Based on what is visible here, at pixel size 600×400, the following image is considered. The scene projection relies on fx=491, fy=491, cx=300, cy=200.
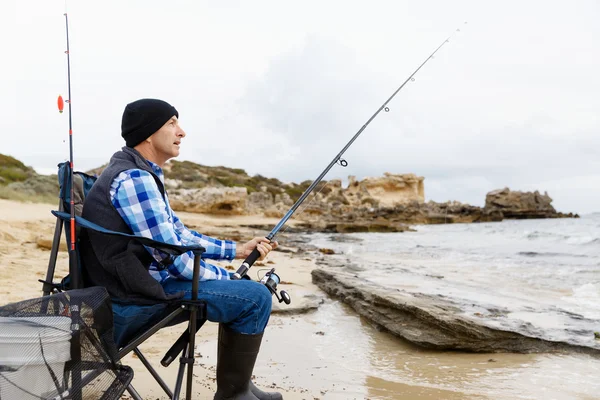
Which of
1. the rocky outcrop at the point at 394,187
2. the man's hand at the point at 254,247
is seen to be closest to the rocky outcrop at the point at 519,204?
the rocky outcrop at the point at 394,187

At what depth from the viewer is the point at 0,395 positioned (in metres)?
1.33

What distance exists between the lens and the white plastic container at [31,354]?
1383mm

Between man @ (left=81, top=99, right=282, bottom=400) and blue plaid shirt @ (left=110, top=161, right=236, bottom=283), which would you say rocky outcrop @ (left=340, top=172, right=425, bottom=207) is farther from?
blue plaid shirt @ (left=110, top=161, right=236, bottom=283)

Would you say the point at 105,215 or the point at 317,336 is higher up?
the point at 105,215

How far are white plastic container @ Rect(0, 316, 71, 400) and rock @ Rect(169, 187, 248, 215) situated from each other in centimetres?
2258

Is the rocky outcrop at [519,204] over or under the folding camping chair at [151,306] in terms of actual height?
over

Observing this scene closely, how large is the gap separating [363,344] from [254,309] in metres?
2.05

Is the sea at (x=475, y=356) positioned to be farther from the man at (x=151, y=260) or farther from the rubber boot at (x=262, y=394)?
the man at (x=151, y=260)

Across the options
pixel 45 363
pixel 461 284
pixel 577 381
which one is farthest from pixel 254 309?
pixel 461 284

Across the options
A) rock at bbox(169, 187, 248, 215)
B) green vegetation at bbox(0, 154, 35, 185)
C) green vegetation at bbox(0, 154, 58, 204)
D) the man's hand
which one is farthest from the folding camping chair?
green vegetation at bbox(0, 154, 35, 185)

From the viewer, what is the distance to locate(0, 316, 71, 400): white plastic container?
138 cm

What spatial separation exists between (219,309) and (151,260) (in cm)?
34

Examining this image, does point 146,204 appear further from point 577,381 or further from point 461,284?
point 461,284

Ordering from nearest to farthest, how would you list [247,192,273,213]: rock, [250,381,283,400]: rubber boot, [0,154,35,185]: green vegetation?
[250,381,283,400]: rubber boot
[0,154,35,185]: green vegetation
[247,192,273,213]: rock
